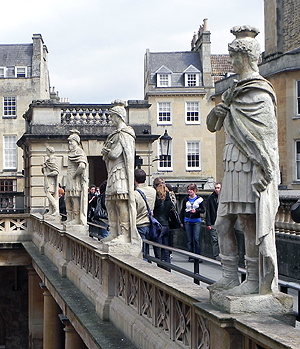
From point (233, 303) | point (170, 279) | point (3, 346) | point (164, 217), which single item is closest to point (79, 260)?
point (164, 217)

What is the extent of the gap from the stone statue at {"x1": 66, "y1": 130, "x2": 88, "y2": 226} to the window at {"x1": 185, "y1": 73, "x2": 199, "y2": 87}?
40.0 meters

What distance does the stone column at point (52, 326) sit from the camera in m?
13.3

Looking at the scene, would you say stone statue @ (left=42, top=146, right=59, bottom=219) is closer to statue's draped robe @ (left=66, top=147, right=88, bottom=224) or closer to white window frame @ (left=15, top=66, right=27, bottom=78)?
statue's draped robe @ (left=66, top=147, right=88, bottom=224)

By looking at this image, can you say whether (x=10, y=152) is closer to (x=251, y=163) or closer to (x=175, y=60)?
(x=175, y=60)

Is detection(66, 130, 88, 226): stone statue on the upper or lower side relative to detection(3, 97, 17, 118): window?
lower

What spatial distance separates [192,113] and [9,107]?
1413 centimetres

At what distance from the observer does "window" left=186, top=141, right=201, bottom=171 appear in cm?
4994

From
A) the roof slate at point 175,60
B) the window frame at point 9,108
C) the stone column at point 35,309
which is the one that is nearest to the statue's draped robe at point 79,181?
the stone column at point 35,309

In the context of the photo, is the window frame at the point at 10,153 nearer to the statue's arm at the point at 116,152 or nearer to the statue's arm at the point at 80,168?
the statue's arm at the point at 80,168

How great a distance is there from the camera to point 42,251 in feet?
53.1

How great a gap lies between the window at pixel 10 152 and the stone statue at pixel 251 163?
158ft

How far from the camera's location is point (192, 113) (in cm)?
5003

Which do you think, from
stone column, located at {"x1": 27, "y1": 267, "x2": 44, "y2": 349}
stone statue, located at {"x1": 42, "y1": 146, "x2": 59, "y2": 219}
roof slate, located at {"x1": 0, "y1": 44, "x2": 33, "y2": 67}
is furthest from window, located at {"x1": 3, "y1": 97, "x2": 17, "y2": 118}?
stone statue, located at {"x1": 42, "y1": 146, "x2": 59, "y2": 219}

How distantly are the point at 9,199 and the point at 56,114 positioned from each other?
681 centimetres
